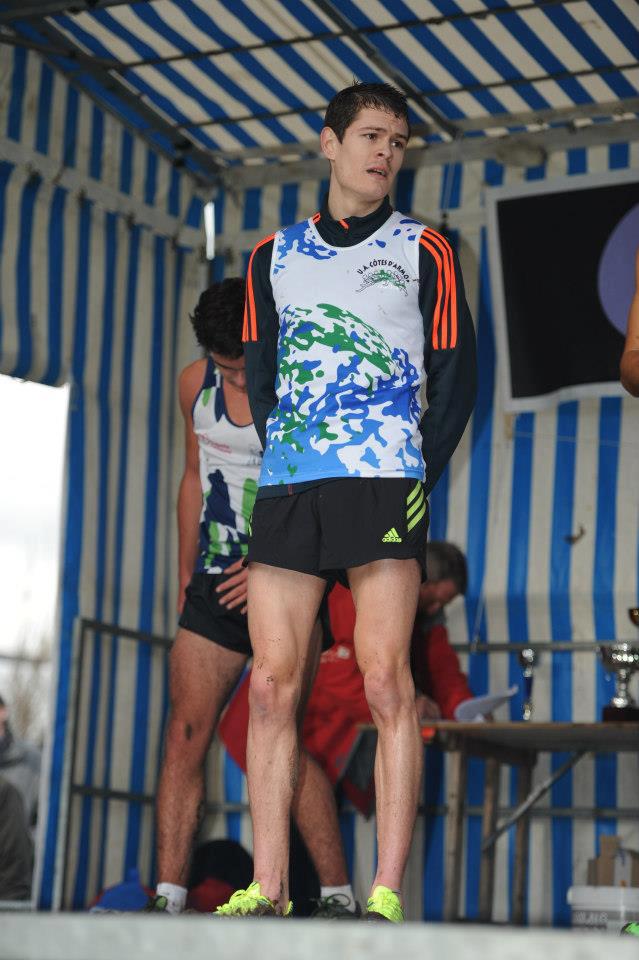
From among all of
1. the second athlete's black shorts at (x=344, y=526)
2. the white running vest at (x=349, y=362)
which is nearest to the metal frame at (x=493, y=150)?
the white running vest at (x=349, y=362)

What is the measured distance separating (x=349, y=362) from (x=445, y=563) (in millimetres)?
3415

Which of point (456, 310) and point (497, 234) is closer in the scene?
point (456, 310)

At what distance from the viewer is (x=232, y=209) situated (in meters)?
7.41

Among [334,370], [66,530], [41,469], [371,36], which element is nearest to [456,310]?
[334,370]

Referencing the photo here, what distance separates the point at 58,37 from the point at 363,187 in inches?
145

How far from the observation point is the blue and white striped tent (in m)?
6.25

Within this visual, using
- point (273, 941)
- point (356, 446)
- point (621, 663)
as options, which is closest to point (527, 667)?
point (621, 663)

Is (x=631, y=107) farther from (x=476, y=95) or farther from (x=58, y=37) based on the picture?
(x=58, y=37)

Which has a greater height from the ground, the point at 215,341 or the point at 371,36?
the point at 371,36

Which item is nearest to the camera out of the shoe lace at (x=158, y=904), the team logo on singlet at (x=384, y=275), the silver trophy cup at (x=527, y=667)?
the team logo on singlet at (x=384, y=275)

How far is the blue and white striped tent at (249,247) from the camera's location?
625 cm

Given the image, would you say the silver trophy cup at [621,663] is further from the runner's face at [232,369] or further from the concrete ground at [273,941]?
the concrete ground at [273,941]

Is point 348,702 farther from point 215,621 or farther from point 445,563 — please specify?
point 215,621

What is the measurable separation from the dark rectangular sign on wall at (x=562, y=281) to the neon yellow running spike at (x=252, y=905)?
→ 13.2 feet
